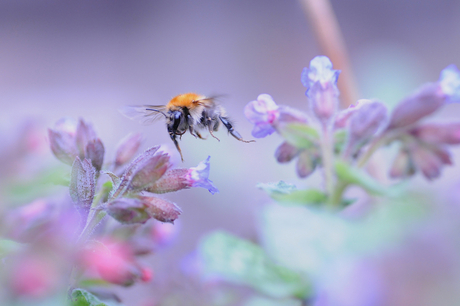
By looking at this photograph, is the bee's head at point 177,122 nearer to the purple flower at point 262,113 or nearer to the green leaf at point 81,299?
the purple flower at point 262,113

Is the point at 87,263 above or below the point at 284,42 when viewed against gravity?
below

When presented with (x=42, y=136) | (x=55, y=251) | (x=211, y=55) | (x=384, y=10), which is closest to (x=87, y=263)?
(x=55, y=251)

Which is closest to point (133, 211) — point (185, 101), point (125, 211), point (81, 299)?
point (125, 211)

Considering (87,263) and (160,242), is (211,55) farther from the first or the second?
(87,263)

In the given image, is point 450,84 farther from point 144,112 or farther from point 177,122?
point 144,112

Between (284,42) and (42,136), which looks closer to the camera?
(42,136)

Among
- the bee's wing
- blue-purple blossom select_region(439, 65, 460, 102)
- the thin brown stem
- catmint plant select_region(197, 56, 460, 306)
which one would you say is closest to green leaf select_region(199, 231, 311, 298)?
catmint plant select_region(197, 56, 460, 306)

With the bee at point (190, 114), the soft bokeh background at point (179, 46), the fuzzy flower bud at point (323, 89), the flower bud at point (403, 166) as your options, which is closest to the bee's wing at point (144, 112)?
the bee at point (190, 114)
